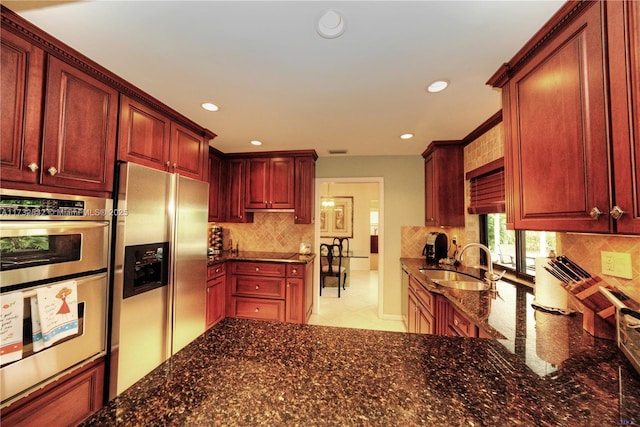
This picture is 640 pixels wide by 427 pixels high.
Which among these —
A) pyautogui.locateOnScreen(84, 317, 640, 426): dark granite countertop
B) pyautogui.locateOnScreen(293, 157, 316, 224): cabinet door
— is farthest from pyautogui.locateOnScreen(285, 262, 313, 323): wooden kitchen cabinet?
pyautogui.locateOnScreen(84, 317, 640, 426): dark granite countertop

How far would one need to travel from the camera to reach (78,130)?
144 centimetres

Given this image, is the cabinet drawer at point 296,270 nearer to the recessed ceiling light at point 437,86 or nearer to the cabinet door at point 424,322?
the cabinet door at point 424,322

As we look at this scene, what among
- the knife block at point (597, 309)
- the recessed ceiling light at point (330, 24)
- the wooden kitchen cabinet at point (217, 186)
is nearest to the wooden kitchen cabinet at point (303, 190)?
the wooden kitchen cabinet at point (217, 186)

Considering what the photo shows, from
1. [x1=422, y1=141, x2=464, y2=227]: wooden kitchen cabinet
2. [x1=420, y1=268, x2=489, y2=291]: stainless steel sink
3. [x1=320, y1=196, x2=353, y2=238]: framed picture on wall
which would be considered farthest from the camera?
[x1=320, y1=196, x2=353, y2=238]: framed picture on wall

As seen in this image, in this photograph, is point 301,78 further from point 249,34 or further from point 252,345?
point 252,345

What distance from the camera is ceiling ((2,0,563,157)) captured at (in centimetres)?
112

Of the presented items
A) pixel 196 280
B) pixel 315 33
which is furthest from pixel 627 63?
pixel 196 280

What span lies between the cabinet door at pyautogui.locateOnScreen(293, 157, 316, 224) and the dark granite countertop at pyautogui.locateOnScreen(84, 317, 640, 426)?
2.41 metres

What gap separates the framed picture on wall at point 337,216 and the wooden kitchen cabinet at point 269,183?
351cm

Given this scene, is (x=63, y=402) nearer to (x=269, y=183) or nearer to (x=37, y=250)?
(x=37, y=250)

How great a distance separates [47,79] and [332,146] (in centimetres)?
244

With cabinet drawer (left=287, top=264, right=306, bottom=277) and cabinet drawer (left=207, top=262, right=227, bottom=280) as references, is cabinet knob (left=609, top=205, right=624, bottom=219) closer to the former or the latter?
cabinet drawer (left=287, top=264, right=306, bottom=277)

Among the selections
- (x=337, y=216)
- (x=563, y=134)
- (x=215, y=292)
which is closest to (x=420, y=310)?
(x=563, y=134)

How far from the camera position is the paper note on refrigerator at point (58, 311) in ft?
3.95
